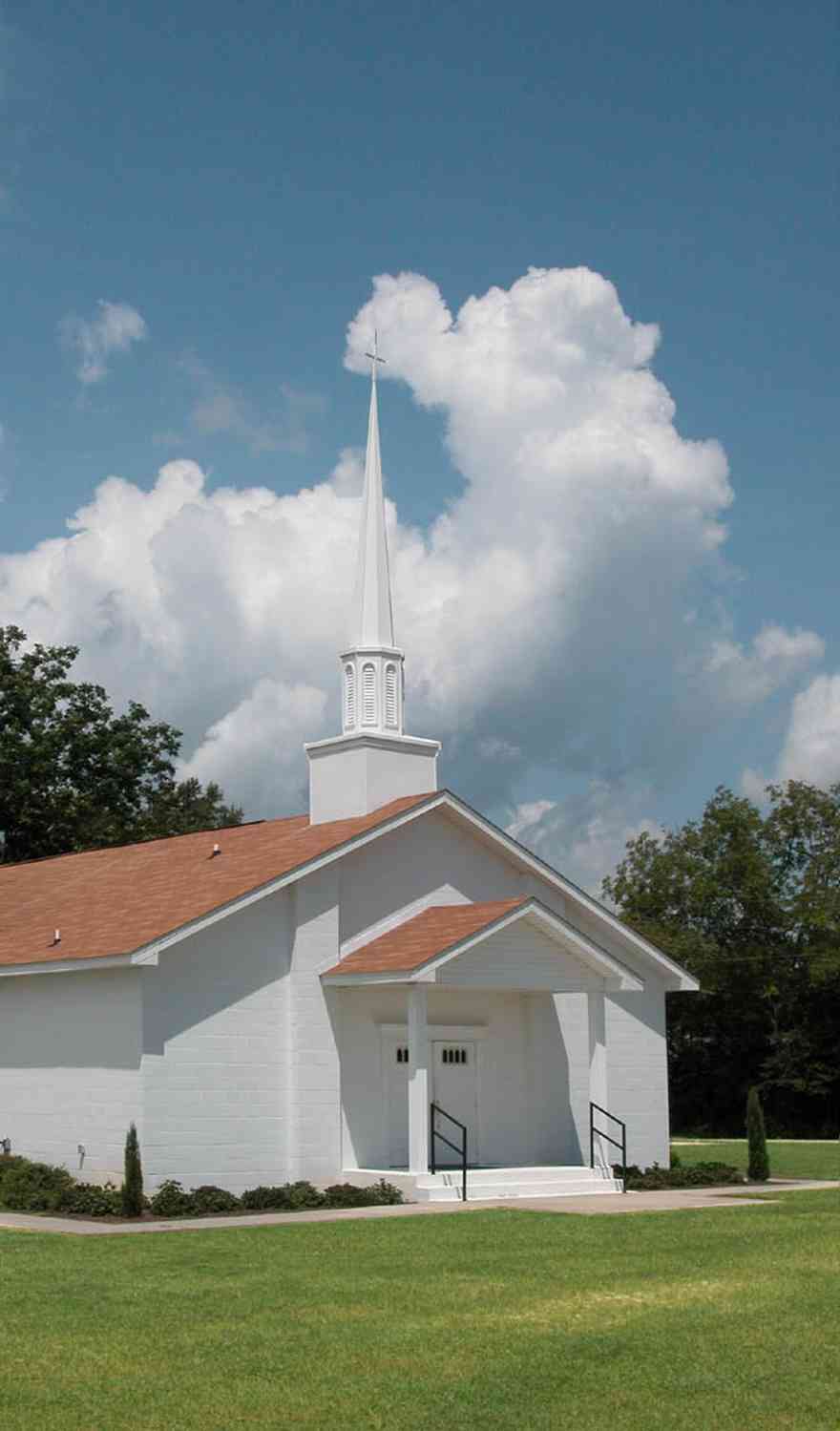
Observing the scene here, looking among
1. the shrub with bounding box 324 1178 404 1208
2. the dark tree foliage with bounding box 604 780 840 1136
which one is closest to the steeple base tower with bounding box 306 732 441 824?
the shrub with bounding box 324 1178 404 1208

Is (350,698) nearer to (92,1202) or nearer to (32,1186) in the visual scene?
(32,1186)

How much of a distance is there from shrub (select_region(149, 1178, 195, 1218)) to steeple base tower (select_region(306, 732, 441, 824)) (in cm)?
873

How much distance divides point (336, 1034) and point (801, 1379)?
17606 millimetres

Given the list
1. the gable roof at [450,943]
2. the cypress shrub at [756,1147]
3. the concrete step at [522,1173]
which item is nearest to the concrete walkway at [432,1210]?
the concrete step at [522,1173]

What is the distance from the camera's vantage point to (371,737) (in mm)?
31969

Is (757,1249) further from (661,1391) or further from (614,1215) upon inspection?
(661,1391)

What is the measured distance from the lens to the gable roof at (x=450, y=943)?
27.8 meters

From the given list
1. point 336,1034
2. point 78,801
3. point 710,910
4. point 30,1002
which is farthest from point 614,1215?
point 710,910

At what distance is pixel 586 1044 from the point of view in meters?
32.8

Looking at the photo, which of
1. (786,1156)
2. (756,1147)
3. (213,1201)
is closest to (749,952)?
(786,1156)

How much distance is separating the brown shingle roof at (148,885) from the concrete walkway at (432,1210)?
421cm

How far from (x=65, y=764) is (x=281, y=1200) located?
31627mm

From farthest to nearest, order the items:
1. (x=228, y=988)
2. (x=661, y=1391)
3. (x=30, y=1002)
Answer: (x=30, y=1002), (x=228, y=988), (x=661, y=1391)

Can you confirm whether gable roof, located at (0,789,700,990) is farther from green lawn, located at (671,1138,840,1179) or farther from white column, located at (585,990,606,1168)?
green lawn, located at (671,1138,840,1179)
